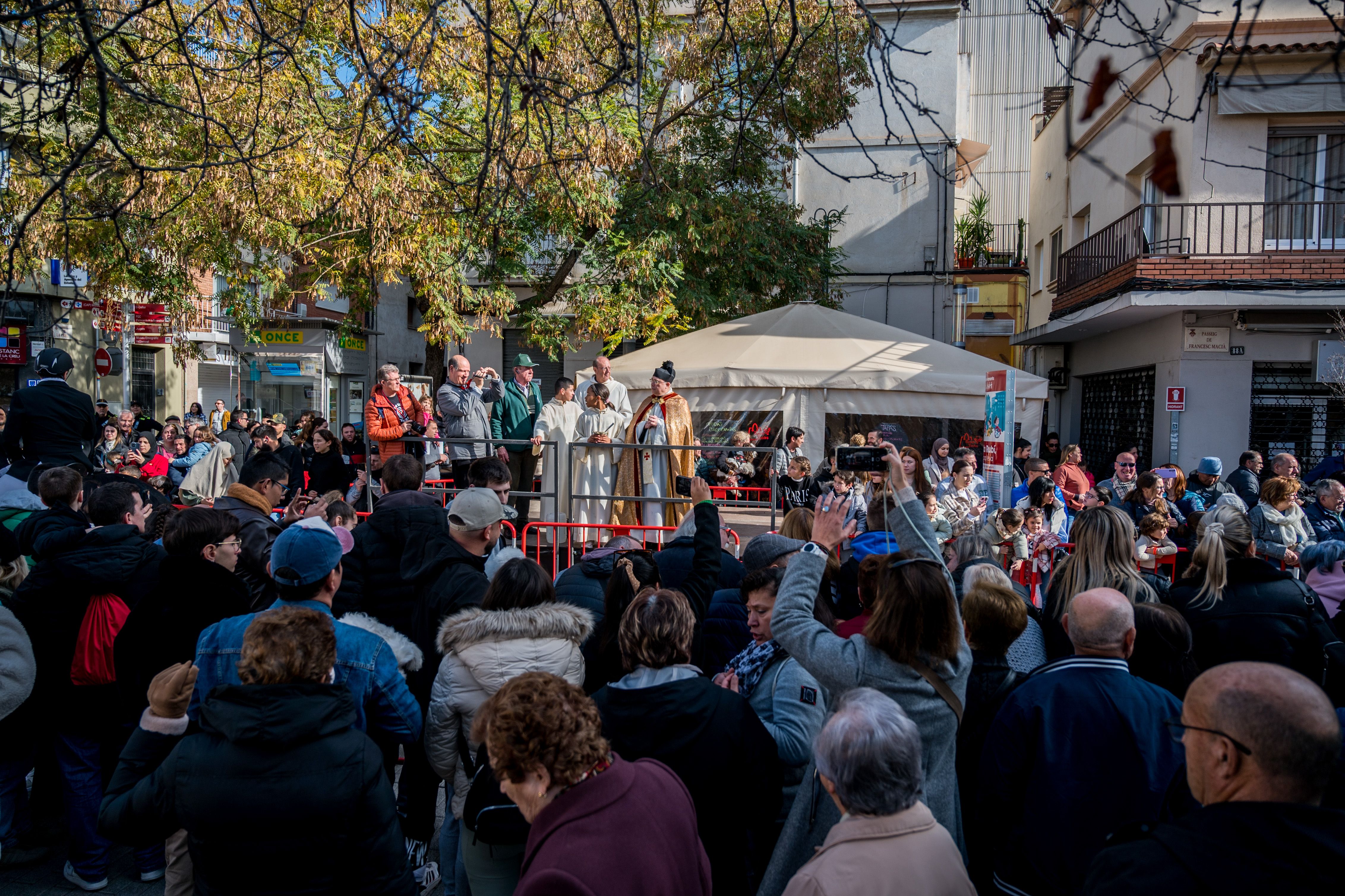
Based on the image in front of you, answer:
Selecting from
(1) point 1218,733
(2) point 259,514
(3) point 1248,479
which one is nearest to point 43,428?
(2) point 259,514

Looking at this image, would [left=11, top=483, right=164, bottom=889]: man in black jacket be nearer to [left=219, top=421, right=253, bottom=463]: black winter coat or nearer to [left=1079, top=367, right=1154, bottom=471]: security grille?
[left=219, top=421, right=253, bottom=463]: black winter coat

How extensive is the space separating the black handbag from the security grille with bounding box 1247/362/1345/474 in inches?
598

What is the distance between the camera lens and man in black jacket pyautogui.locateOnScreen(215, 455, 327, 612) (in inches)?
145

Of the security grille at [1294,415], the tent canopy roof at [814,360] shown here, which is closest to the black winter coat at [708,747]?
the tent canopy roof at [814,360]

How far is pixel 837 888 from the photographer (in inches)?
76.9

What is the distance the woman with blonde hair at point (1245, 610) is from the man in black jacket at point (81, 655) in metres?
4.56

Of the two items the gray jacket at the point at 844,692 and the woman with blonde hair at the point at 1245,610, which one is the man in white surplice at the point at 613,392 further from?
the gray jacket at the point at 844,692

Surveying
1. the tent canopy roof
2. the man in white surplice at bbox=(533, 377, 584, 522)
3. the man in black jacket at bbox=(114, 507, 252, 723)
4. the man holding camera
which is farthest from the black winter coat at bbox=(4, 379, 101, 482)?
the tent canopy roof

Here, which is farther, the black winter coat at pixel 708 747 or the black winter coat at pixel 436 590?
the black winter coat at pixel 436 590

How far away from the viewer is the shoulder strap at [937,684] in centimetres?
258

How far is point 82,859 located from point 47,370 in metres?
3.83

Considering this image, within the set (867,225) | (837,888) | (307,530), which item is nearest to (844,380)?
(307,530)

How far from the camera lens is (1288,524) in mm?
6652

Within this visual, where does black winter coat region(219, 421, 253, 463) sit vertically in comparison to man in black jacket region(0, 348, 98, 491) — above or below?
below
